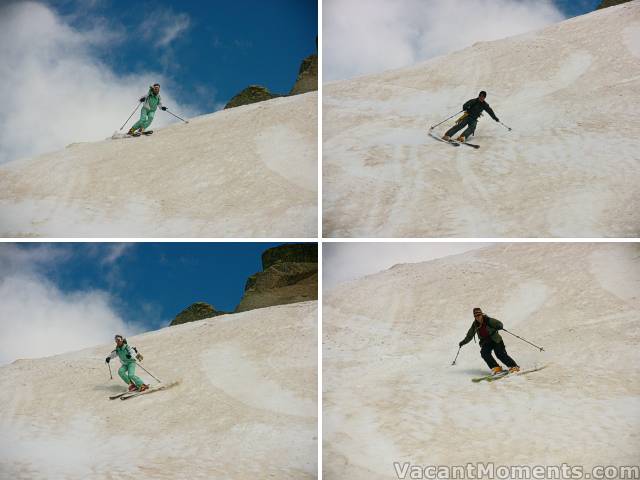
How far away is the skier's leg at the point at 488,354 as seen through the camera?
33.7ft

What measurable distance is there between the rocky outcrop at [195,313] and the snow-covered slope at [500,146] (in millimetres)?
1687

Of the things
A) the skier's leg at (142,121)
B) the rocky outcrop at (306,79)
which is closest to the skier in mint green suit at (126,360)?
the skier's leg at (142,121)

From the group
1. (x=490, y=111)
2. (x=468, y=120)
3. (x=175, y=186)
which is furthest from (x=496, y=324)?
(x=175, y=186)

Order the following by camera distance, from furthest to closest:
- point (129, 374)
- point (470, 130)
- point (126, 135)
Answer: point (126, 135)
point (470, 130)
point (129, 374)

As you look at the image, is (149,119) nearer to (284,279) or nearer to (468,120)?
(284,279)

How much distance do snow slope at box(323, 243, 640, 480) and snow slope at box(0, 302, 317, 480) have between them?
1.27ft

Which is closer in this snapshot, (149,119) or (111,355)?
(111,355)

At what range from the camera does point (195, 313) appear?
36.0 ft

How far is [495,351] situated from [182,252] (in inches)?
130

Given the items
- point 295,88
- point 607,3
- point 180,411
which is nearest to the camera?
point 180,411

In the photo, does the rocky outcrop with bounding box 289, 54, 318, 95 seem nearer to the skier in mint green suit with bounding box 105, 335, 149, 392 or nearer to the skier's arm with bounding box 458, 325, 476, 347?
the skier's arm with bounding box 458, 325, 476, 347

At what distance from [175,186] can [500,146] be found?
11.5ft

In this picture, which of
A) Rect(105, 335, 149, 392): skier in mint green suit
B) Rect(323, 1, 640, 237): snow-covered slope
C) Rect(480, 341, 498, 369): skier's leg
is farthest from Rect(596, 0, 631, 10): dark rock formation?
Rect(105, 335, 149, 392): skier in mint green suit

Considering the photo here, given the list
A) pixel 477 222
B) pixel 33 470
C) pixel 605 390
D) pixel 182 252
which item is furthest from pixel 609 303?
pixel 33 470
